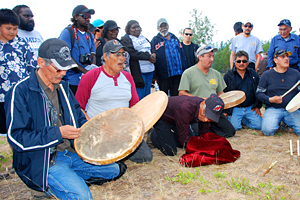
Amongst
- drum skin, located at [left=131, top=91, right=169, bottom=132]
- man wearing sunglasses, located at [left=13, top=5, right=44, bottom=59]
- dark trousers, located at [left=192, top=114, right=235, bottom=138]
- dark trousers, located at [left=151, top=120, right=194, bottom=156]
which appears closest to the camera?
drum skin, located at [left=131, top=91, right=169, bottom=132]

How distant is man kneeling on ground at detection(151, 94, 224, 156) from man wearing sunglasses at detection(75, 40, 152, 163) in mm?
528

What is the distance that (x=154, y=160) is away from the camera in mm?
3771

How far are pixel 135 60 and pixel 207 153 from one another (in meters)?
2.54

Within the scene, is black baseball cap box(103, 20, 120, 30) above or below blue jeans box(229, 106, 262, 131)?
above

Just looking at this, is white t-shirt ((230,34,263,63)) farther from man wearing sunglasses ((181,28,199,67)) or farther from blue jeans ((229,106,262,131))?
blue jeans ((229,106,262,131))

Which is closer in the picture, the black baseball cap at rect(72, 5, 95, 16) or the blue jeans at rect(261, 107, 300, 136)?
the black baseball cap at rect(72, 5, 95, 16)

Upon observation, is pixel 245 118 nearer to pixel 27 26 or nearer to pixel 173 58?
pixel 173 58

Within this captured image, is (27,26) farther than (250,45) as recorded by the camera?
No

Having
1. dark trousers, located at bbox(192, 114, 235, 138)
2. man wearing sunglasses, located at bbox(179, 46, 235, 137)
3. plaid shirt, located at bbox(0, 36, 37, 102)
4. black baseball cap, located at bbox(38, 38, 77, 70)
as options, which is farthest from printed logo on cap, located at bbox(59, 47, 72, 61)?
dark trousers, located at bbox(192, 114, 235, 138)

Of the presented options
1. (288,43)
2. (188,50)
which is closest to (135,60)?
(188,50)

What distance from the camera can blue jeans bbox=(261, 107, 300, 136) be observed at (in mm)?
4871

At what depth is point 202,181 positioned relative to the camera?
282 centimetres

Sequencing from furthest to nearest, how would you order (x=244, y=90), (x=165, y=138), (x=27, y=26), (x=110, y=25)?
(x=244, y=90) < (x=110, y=25) < (x=27, y=26) < (x=165, y=138)

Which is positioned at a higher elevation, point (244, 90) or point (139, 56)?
point (139, 56)
